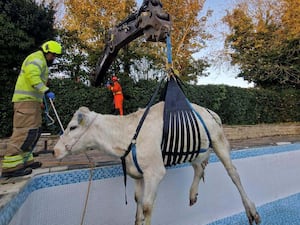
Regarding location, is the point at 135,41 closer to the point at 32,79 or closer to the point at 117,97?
the point at 117,97

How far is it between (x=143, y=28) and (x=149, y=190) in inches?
117

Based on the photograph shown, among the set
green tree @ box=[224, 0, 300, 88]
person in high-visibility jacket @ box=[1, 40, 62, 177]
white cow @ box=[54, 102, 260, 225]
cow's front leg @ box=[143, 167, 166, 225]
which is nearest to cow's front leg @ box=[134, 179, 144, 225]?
white cow @ box=[54, 102, 260, 225]

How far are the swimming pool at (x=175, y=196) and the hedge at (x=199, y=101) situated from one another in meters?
1.34

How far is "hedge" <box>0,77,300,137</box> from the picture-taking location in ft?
23.7

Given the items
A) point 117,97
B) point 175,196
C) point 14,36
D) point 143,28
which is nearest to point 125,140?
point 175,196

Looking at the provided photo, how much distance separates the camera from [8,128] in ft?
20.8

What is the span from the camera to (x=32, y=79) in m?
2.78

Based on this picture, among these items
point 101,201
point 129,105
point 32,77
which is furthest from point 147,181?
point 129,105

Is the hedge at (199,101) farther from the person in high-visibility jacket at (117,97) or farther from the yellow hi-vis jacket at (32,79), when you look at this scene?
the yellow hi-vis jacket at (32,79)

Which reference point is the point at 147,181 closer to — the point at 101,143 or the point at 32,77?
the point at 101,143

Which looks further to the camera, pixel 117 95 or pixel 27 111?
pixel 117 95

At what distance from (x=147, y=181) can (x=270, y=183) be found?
3797 mm

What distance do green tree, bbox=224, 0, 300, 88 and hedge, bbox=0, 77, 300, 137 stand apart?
1277mm

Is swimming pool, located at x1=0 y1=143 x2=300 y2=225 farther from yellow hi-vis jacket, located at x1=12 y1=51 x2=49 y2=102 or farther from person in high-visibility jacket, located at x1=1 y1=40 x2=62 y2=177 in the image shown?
yellow hi-vis jacket, located at x1=12 y1=51 x2=49 y2=102
